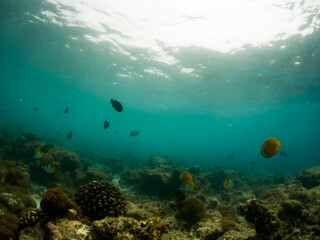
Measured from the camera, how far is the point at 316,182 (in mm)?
10320

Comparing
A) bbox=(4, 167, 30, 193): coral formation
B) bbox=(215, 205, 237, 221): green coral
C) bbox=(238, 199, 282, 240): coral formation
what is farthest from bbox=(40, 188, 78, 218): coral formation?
bbox=(215, 205, 237, 221): green coral

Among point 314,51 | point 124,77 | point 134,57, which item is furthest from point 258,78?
point 124,77

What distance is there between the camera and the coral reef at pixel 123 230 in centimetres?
255

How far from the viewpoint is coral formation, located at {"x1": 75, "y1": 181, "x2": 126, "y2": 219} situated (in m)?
3.70

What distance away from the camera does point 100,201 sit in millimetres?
3760

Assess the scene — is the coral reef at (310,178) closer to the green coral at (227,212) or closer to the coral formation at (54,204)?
the green coral at (227,212)

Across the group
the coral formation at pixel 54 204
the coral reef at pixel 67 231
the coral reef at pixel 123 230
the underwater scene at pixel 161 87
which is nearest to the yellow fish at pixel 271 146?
the underwater scene at pixel 161 87

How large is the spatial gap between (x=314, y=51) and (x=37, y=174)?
25.2 meters

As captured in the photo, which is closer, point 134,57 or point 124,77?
point 134,57

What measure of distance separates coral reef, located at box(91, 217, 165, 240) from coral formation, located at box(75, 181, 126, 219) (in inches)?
41.9

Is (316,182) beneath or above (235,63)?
beneath

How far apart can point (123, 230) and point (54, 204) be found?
1296mm

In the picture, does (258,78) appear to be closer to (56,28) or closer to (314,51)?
(314,51)

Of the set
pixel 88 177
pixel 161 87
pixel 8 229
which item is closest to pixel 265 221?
pixel 8 229
